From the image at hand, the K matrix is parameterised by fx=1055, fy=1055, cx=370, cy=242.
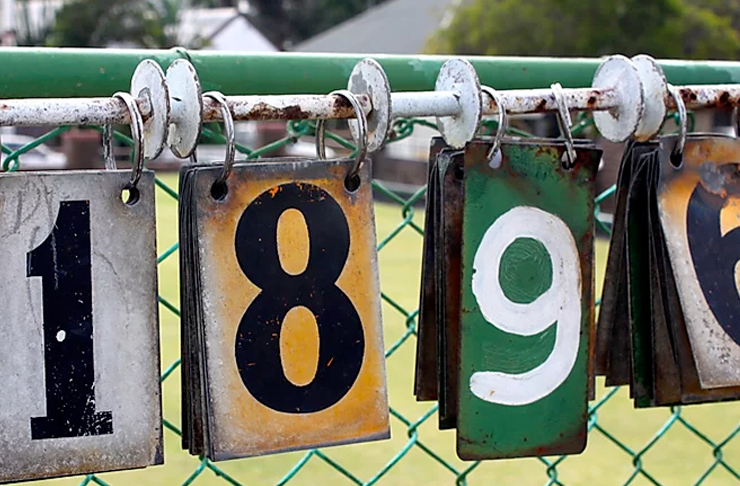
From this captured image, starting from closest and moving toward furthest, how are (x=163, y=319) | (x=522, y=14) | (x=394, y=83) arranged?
(x=394, y=83)
(x=163, y=319)
(x=522, y=14)

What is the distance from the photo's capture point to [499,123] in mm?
618

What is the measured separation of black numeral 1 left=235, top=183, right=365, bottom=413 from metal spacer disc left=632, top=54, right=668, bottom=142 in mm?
221

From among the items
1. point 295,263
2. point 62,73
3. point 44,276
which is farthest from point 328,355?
A: point 62,73

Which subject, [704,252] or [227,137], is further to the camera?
[704,252]

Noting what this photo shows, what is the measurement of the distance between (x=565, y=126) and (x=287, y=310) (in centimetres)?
20

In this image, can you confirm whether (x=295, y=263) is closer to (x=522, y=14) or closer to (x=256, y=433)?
(x=256, y=433)

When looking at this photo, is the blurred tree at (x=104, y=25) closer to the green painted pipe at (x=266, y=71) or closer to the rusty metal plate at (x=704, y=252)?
the green painted pipe at (x=266, y=71)

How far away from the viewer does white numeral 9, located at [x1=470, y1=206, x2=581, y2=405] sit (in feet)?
2.06

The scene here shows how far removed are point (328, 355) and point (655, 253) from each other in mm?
229

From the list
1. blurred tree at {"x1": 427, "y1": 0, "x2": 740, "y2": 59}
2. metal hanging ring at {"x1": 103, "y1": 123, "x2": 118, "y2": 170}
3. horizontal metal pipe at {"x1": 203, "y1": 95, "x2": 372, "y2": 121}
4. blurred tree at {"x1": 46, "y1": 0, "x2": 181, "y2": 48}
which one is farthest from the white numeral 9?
blurred tree at {"x1": 46, "y1": 0, "x2": 181, "y2": 48}

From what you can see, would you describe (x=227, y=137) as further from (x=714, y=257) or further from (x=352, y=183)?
(x=714, y=257)

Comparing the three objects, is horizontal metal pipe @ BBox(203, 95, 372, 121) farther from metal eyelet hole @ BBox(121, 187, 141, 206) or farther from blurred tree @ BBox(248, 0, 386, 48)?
blurred tree @ BBox(248, 0, 386, 48)

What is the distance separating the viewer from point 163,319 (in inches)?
212

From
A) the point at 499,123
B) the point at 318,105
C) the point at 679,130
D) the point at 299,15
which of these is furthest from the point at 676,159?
the point at 299,15
